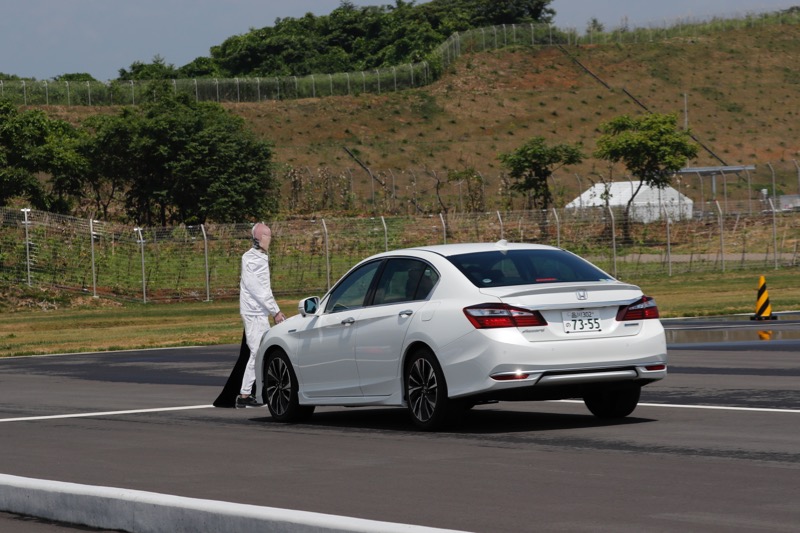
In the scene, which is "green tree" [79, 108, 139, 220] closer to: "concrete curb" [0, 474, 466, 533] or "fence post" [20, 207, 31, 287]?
"fence post" [20, 207, 31, 287]

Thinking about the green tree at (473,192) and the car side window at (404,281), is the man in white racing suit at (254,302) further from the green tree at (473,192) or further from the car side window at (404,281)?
the green tree at (473,192)

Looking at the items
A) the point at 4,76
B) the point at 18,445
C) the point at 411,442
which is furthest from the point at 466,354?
the point at 4,76

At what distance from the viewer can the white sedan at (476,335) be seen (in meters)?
12.0

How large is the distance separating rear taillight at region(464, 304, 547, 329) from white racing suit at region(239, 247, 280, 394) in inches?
170

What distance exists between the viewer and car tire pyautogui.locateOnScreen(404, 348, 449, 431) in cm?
1231

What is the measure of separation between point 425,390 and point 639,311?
2.00m

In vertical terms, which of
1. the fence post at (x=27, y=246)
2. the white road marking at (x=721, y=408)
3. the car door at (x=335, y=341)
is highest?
the fence post at (x=27, y=246)

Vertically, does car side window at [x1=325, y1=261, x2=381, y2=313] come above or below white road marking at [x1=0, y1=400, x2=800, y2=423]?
above

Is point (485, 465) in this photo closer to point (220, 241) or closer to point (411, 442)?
point (411, 442)

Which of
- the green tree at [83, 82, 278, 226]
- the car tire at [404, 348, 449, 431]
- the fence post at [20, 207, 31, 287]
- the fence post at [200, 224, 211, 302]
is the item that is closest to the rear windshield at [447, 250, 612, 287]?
the car tire at [404, 348, 449, 431]

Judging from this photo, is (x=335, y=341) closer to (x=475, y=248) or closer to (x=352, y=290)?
(x=352, y=290)

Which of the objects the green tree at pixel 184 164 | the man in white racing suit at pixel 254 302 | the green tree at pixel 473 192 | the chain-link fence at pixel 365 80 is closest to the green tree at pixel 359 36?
the chain-link fence at pixel 365 80

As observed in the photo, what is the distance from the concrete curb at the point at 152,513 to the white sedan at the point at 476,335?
432 cm

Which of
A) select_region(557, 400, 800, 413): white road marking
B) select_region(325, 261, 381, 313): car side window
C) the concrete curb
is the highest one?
select_region(325, 261, 381, 313): car side window
